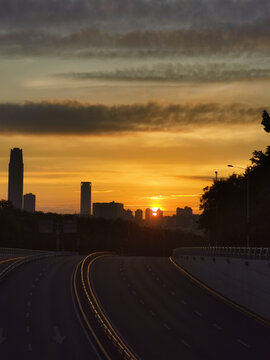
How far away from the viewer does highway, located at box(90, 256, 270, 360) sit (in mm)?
43969

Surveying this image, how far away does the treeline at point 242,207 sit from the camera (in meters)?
107

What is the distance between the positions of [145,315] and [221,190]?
103 m

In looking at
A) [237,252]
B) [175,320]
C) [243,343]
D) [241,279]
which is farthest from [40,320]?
[237,252]

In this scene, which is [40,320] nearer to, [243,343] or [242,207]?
[243,343]

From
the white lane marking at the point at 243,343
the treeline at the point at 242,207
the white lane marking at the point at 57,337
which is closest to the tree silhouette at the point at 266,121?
the treeline at the point at 242,207

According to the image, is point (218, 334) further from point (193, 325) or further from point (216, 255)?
point (216, 255)

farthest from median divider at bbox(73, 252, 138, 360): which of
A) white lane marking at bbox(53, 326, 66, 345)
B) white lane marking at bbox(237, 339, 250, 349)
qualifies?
white lane marking at bbox(237, 339, 250, 349)

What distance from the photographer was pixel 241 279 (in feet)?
220

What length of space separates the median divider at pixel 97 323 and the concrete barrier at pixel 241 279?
42.0 ft

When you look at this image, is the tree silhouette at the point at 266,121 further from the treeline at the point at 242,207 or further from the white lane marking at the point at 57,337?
the white lane marking at the point at 57,337

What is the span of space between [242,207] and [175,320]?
9126cm

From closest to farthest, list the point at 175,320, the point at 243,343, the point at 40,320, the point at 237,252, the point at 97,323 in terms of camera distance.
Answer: the point at 243,343 < the point at 97,323 < the point at 175,320 < the point at 40,320 < the point at 237,252

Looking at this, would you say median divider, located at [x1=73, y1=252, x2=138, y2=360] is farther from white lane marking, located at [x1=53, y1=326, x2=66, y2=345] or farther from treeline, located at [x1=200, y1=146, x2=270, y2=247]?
treeline, located at [x1=200, y1=146, x2=270, y2=247]

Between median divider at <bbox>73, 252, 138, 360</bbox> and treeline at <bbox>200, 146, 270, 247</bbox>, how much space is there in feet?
71.6
